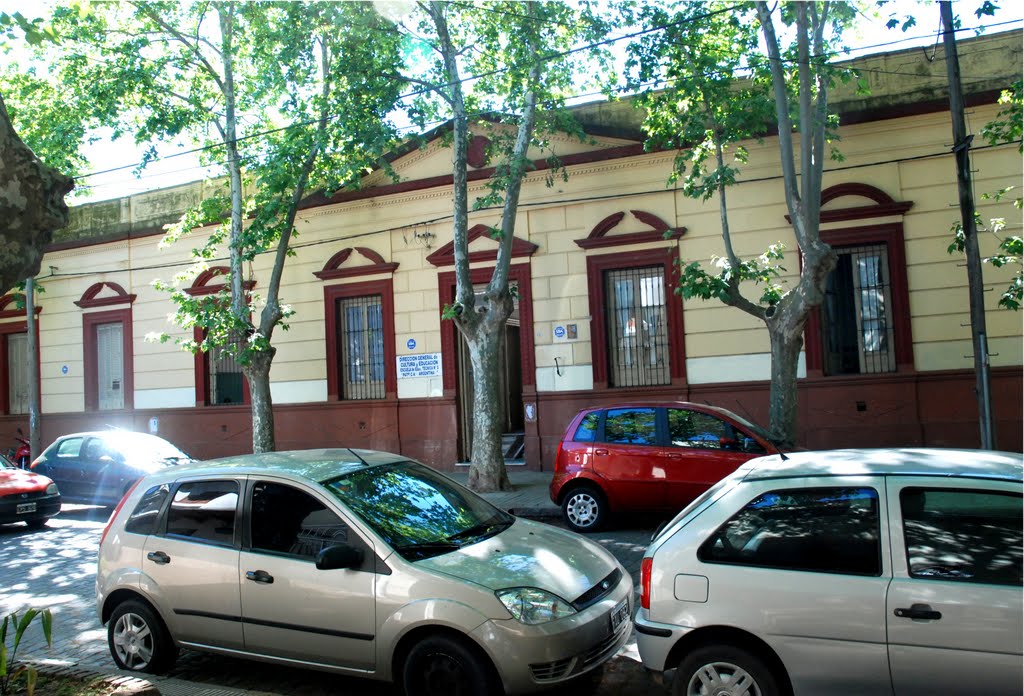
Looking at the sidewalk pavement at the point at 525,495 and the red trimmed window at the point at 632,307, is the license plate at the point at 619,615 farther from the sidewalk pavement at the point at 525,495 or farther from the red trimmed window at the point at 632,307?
the red trimmed window at the point at 632,307

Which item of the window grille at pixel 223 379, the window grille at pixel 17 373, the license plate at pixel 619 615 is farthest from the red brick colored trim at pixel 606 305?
the window grille at pixel 17 373

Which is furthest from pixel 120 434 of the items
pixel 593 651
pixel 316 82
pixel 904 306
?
pixel 904 306

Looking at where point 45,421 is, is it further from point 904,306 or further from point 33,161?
point 904,306

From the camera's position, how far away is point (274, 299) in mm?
15055

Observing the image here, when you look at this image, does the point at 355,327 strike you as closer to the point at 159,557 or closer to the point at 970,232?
the point at 970,232

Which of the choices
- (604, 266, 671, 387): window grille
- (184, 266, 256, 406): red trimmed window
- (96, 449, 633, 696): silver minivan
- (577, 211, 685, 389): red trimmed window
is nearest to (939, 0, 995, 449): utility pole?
(577, 211, 685, 389): red trimmed window

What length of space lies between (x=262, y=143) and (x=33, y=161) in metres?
11.0

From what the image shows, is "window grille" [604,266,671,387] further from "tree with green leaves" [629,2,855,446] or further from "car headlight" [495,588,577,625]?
"car headlight" [495,588,577,625]

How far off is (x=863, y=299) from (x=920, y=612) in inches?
427

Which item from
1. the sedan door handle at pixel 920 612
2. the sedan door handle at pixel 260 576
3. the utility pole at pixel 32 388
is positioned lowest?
the sedan door handle at pixel 260 576

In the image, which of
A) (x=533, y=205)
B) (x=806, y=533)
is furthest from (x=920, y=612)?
(x=533, y=205)

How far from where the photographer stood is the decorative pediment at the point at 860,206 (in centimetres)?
1288

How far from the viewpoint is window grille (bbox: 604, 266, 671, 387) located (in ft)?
47.2

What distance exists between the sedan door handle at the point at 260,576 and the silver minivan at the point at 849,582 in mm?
2280
